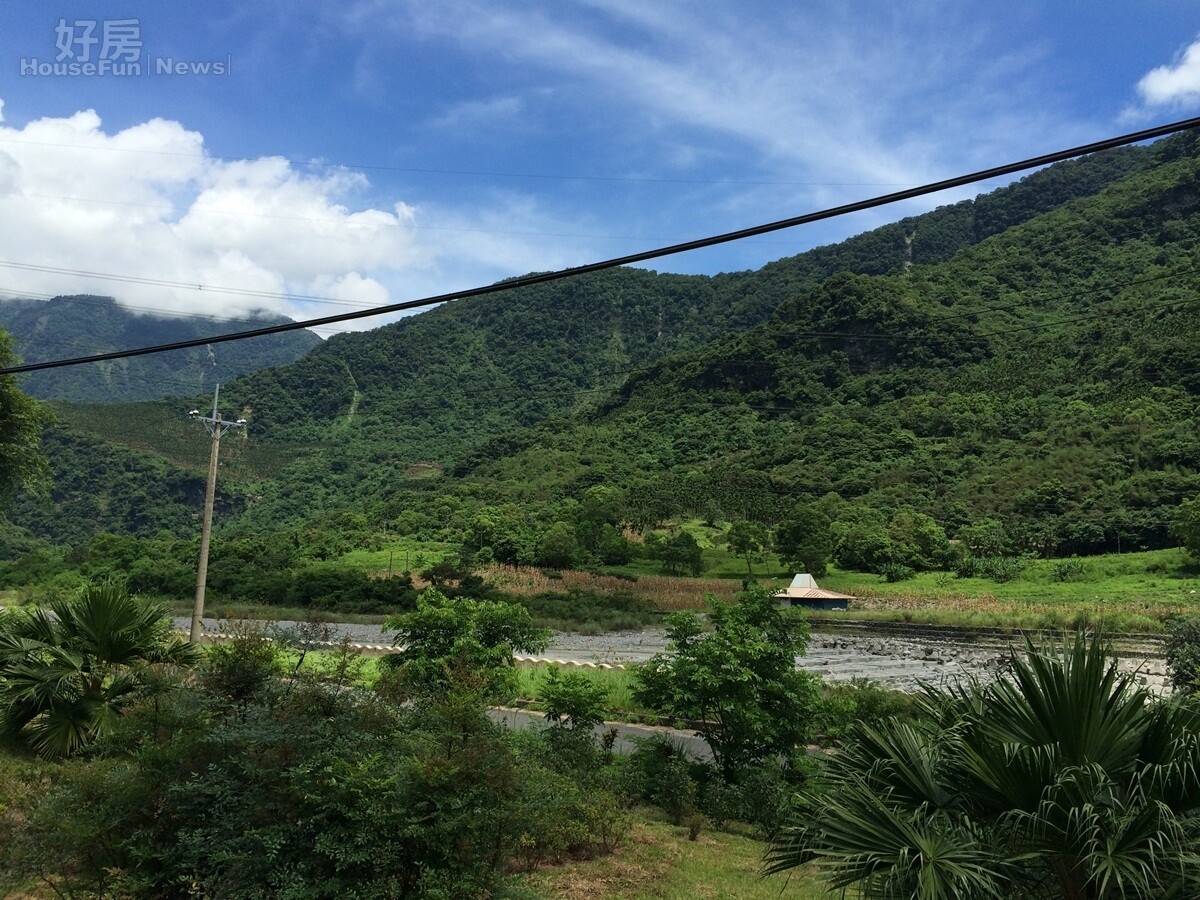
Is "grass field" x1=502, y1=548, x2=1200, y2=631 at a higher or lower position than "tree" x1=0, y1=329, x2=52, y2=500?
lower

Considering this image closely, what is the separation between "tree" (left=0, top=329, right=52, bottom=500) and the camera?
64.1ft

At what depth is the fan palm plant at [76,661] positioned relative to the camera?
954 centimetres

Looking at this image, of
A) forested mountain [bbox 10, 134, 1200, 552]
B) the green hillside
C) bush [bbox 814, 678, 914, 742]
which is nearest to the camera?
bush [bbox 814, 678, 914, 742]

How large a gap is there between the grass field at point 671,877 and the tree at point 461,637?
4.13m

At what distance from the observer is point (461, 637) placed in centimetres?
1308

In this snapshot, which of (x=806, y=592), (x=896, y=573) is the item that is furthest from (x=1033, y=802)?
(x=896, y=573)

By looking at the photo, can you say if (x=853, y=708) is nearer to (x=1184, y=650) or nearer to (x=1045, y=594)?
(x=1184, y=650)

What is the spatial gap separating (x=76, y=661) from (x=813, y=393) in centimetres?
10820

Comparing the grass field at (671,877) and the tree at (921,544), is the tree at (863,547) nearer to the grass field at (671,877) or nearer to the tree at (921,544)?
the tree at (921,544)

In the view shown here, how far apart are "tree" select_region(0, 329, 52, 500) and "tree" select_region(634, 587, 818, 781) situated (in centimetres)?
1627

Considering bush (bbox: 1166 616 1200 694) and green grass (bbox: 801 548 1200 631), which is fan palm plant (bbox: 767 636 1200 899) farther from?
green grass (bbox: 801 548 1200 631)

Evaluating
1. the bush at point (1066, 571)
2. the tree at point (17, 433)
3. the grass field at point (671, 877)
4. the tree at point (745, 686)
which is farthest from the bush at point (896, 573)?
the grass field at point (671, 877)

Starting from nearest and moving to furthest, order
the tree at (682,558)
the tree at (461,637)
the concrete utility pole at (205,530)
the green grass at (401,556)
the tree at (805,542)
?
the tree at (461,637)
the concrete utility pole at (205,530)
the tree at (805,542)
the green grass at (401,556)
the tree at (682,558)

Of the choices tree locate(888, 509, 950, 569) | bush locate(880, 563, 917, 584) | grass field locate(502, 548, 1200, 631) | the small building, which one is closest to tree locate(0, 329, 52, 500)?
grass field locate(502, 548, 1200, 631)
